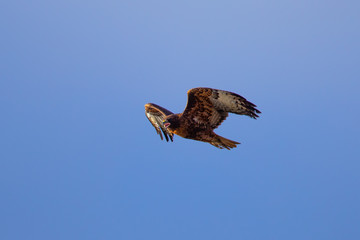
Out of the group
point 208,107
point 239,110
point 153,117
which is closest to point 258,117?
point 239,110

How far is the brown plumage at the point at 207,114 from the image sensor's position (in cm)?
1004

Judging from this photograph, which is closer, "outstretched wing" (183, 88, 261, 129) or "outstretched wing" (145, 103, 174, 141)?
"outstretched wing" (183, 88, 261, 129)

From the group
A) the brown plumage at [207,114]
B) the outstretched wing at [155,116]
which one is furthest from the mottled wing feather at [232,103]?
the outstretched wing at [155,116]

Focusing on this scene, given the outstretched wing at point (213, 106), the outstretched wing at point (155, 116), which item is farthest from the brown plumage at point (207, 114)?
the outstretched wing at point (155, 116)

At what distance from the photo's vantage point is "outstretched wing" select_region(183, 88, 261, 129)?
393 inches

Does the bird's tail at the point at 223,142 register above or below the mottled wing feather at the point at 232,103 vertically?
below

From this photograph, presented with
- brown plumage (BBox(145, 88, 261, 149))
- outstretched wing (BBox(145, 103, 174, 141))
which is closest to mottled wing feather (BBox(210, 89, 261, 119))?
brown plumage (BBox(145, 88, 261, 149))

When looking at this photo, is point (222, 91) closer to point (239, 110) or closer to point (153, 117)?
point (239, 110)

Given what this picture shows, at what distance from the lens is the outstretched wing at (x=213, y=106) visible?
9.99 meters

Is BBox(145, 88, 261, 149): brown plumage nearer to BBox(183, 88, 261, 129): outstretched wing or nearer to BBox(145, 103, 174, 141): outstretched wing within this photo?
BBox(183, 88, 261, 129): outstretched wing

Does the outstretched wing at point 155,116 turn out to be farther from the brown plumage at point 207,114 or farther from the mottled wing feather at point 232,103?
the mottled wing feather at point 232,103

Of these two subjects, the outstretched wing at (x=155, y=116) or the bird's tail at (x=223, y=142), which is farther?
the outstretched wing at (x=155, y=116)

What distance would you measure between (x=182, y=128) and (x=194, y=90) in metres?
1.07

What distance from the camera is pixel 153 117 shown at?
13070 millimetres
